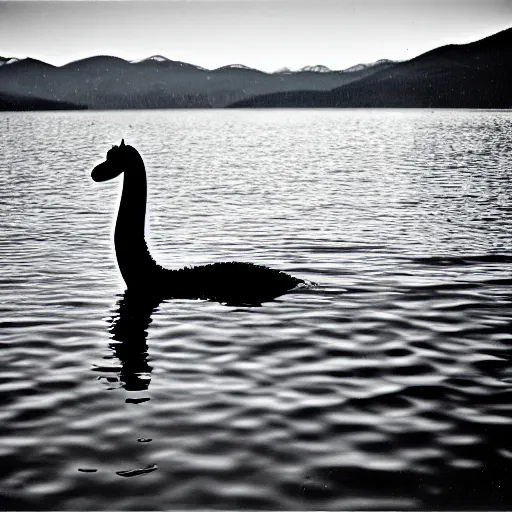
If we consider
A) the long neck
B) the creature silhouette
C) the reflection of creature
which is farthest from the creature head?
the reflection of creature

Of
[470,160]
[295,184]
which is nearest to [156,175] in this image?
[295,184]

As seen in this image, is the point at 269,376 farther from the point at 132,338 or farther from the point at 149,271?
the point at 149,271

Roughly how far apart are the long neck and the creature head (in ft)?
0.35

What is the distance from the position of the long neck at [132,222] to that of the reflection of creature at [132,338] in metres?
0.59

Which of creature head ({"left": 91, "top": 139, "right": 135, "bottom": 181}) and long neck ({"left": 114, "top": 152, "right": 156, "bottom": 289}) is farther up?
creature head ({"left": 91, "top": 139, "right": 135, "bottom": 181})

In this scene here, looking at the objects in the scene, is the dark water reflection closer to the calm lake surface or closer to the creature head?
the calm lake surface

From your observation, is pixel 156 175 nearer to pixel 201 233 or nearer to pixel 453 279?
pixel 201 233

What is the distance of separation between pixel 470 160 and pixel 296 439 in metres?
48.1

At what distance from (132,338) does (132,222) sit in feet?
8.28

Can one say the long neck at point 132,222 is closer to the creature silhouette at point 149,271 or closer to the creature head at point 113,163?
the creature silhouette at point 149,271

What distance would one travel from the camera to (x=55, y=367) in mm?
10469

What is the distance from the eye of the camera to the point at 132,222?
13711mm

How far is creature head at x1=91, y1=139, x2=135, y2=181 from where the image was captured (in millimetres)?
13609

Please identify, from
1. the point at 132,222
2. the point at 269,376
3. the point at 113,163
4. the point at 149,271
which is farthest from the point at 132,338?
the point at 113,163
